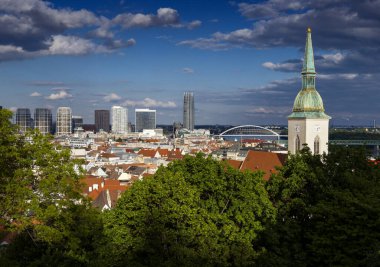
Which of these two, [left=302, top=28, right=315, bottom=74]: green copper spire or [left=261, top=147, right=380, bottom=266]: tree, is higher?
[left=302, top=28, right=315, bottom=74]: green copper spire

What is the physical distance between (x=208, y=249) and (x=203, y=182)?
4536mm

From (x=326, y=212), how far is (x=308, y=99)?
112ft

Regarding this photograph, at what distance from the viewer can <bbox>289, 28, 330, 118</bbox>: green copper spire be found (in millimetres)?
54469

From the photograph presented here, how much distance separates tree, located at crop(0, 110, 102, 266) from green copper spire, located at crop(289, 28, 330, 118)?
38.0 metres

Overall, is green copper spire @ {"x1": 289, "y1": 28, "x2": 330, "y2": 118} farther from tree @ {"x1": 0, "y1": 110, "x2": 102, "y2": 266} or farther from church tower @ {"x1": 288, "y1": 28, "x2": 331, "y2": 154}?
tree @ {"x1": 0, "y1": 110, "x2": 102, "y2": 266}

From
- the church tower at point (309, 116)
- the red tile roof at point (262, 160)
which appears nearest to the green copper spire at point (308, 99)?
the church tower at point (309, 116)

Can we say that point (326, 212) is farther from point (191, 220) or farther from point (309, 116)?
point (309, 116)

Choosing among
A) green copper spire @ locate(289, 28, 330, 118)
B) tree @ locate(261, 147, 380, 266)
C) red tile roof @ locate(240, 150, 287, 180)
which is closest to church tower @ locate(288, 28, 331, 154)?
green copper spire @ locate(289, 28, 330, 118)

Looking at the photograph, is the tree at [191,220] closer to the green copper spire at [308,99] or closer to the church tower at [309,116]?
the church tower at [309,116]

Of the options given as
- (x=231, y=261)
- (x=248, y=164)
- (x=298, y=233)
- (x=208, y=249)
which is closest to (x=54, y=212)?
(x=208, y=249)

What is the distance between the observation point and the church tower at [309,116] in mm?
54281

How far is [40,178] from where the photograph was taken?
65.1 ft

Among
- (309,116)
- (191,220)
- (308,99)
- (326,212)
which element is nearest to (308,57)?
(308,99)

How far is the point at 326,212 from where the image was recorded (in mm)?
22266
